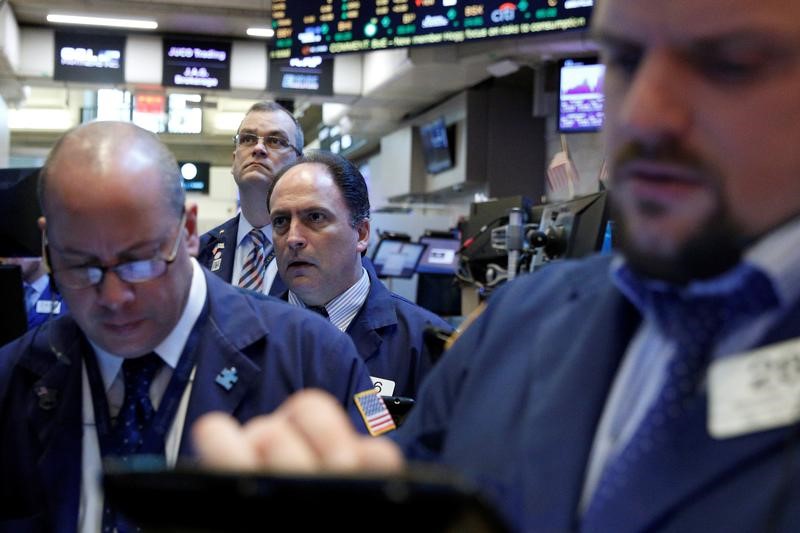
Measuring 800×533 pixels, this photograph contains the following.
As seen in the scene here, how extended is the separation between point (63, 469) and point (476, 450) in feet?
3.35

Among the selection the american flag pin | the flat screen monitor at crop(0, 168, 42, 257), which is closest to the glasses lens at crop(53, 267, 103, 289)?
the american flag pin

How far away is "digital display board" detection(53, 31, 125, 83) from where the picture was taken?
36.8ft

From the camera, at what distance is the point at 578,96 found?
9.20 metres

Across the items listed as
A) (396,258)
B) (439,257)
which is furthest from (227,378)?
(439,257)

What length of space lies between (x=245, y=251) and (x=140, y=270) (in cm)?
218

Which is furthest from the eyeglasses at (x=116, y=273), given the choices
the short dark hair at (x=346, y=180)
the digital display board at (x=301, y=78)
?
the digital display board at (x=301, y=78)

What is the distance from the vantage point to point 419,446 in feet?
4.00

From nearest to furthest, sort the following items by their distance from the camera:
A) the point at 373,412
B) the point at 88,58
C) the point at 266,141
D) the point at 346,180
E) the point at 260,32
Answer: the point at 373,412, the point at 346,180, the point at 266,141, the point at 88,58, the point at 260,32

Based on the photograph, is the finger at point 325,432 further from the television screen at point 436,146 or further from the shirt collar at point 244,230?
the television screen at point 436,146

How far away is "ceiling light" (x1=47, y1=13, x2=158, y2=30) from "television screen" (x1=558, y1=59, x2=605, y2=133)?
5047 mm

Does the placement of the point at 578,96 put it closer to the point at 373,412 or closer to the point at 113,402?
the point at 373,412

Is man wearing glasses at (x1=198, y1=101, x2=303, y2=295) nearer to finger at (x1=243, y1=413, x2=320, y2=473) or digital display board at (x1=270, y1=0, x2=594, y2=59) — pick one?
finger at (x1=243, y1=413, x2=320, y2=473)

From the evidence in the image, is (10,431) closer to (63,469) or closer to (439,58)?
(63,469)

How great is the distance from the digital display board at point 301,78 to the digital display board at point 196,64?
58 centimetres
